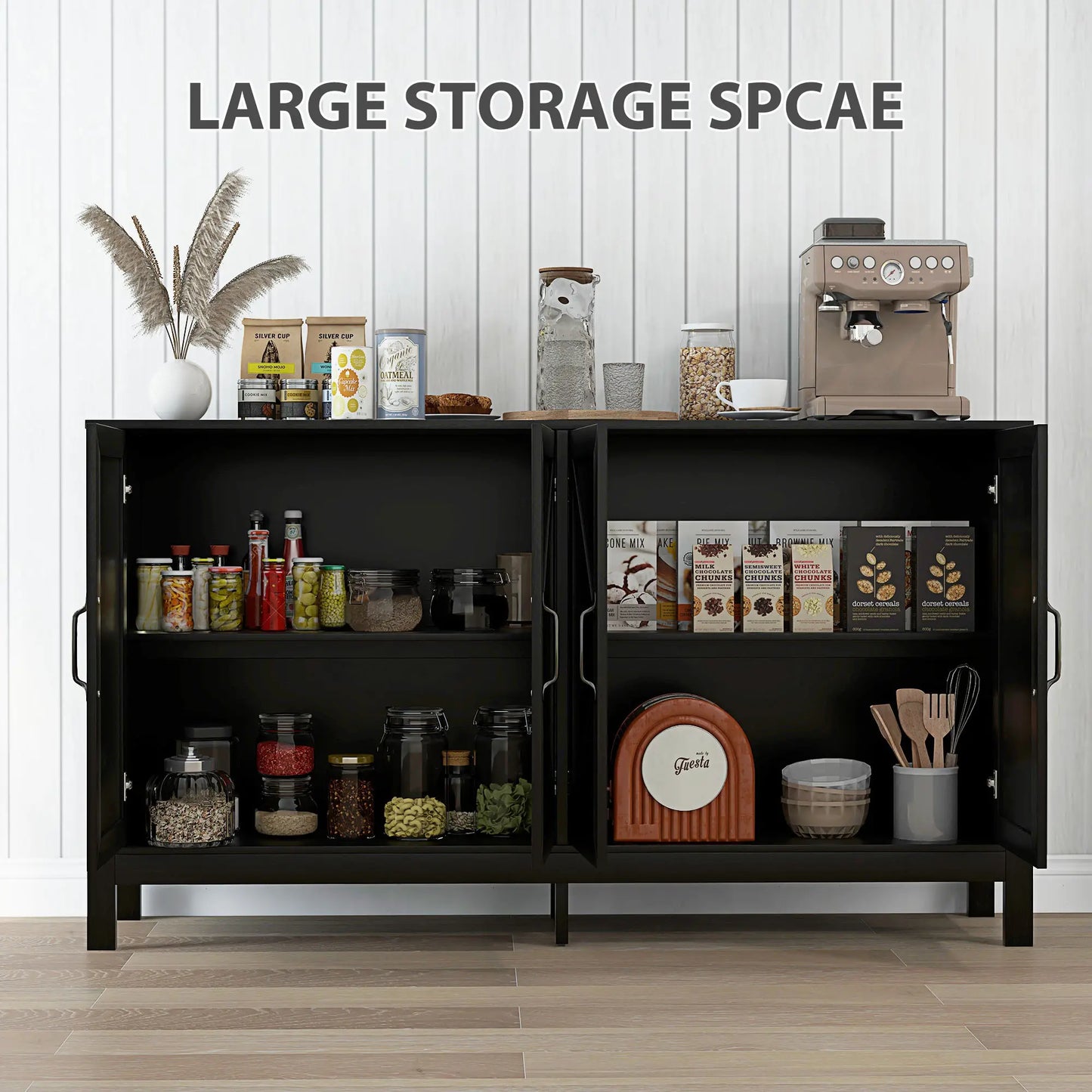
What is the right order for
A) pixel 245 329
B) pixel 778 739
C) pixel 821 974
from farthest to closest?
pixel 778 739 < pixel 245 329 < pixel 821 974

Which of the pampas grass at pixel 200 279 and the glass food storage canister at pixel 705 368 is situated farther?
the glass food storage canister at pixel 705 368

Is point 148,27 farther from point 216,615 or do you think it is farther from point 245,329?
point 216,615

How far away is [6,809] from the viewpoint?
3.04 meters

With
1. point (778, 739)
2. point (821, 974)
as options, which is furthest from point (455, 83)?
point (821, 974)

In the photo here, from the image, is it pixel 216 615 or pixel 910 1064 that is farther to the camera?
pixel 216 615

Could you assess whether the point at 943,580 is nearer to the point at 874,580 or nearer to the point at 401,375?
the point at 874,580

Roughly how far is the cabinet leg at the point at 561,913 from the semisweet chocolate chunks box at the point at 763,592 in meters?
0.76

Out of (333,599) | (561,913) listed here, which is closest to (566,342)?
(333,599)

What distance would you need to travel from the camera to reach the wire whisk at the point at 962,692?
9.39 ft

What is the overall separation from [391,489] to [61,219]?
3.64 ft

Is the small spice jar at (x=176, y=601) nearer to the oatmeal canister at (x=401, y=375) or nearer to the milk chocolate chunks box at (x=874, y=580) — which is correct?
the oatmeal canister at (x=401, y=375)

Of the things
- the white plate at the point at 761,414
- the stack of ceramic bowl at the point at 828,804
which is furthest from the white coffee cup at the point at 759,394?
the stack of ceramic bowl at the point at 828,804

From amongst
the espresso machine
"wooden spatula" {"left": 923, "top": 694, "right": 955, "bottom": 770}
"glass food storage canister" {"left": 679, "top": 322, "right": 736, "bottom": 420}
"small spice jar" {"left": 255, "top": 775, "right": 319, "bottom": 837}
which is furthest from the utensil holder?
"small spice jar" {"left": 255, "top": 775, "right": 319, "bottom": 837}

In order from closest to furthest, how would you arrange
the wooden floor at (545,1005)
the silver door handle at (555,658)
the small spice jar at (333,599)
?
the wooden floor at (545,1005) < the silver door handle at (555,658) < the small spice jar at (333,599)
